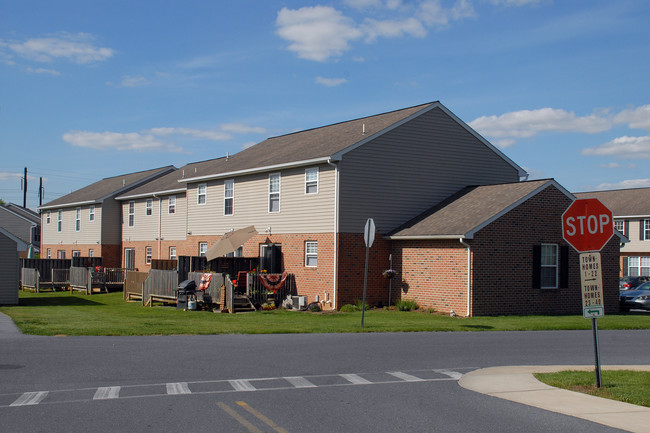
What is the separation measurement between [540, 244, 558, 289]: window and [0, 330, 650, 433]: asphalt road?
8.33 metres

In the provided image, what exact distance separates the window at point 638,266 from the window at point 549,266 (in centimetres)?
2955

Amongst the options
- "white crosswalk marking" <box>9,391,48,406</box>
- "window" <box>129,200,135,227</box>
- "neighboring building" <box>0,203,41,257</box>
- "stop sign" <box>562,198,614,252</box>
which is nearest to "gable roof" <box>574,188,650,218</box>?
"window" <box>129,200,135,227</box>

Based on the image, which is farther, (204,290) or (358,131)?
(358,131)

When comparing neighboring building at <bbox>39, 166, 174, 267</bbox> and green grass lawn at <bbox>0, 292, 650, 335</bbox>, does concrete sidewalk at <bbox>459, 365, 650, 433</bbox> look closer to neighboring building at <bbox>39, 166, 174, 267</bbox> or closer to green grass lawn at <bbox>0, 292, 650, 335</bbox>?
green grass lawn at <bbox>0, 292, 650, 335</bbox>

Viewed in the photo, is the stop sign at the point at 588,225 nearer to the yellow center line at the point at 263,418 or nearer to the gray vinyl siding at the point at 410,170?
the yellow center line at the point at 263,418

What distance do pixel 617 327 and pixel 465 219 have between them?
252 inches

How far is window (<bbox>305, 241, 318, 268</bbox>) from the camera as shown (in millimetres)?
26953

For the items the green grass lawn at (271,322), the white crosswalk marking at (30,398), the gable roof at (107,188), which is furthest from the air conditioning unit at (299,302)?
the gable roof at (107,188)

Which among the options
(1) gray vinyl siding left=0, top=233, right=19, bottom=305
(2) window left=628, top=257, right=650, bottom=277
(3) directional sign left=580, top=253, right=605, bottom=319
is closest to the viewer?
(3) directional sign left=580, top=253, right=605, bottom=319

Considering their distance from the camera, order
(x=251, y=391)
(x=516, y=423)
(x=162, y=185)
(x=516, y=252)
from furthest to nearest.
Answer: (x=162, y=185)
(x=516, y=252)
(x=251, y=391)
(x=516, y=423)

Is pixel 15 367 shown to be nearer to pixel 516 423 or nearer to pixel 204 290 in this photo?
pixel 516 423

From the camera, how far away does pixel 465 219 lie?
24.7 metres

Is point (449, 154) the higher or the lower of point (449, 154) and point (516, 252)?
the higher

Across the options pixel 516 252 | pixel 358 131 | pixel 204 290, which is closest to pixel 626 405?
pixel 516 252
